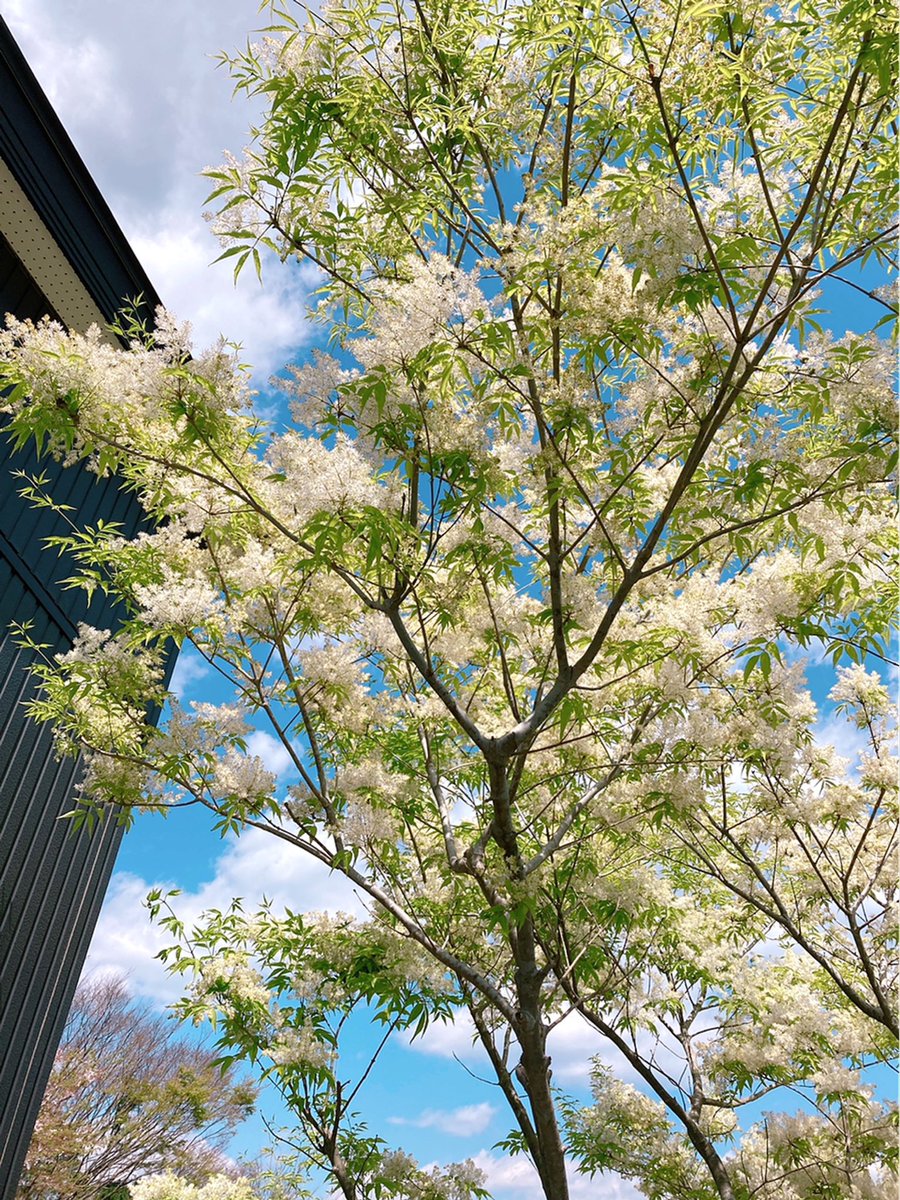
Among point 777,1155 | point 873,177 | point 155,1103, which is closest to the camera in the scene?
point 873,177

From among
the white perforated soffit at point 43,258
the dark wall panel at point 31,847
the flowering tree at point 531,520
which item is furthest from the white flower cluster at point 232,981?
the white perforated soffit at point 43,258

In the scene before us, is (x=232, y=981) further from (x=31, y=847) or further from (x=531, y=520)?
(x=531, y=520)

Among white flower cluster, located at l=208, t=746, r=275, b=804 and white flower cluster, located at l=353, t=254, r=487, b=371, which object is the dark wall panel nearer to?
white flower cluster, located at l=208, t=746, r=275, b=804

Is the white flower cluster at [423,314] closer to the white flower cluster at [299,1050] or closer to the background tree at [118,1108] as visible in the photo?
the white flower cluster at [299,1050]

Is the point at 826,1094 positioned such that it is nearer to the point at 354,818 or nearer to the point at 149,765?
the point at 354,818

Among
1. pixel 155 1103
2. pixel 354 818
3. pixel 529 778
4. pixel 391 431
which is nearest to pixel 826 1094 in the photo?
pixel 529 778

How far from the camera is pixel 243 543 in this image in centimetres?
330

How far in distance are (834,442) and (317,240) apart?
178cm

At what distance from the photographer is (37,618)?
5098 mm

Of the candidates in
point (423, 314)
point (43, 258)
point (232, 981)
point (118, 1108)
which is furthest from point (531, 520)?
point (118, 1108)

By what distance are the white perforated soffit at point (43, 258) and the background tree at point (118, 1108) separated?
30.9ft

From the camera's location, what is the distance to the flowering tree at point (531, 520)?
2375 millimetres

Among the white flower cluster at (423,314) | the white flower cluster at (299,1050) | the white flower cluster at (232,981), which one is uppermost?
the white flower cluster at (423,314)

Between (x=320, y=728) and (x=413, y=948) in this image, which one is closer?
(x=413, y=948)
